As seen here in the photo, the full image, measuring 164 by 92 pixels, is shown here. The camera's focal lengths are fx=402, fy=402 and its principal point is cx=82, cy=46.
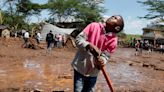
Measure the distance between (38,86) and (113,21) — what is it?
6147mm

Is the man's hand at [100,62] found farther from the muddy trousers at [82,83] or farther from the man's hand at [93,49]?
the muddy trousers at [82,83]

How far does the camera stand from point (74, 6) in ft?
241

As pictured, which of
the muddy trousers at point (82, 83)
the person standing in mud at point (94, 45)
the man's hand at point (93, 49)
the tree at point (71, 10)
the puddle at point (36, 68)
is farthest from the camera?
the tree at point (71, 10)

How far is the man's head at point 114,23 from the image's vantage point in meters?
4.91

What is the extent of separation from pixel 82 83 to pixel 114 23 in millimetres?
889

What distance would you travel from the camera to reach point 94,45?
4930mm

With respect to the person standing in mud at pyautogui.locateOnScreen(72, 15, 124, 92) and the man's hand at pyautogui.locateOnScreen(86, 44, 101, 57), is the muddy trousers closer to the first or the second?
the person standing in mud at pyautogui.locateOnScreen(72, 15, 124, 92)

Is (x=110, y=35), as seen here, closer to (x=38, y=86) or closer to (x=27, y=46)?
(x=38, y=86)

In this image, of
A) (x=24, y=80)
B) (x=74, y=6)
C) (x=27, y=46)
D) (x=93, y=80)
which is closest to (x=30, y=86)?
(x=24, y=80)

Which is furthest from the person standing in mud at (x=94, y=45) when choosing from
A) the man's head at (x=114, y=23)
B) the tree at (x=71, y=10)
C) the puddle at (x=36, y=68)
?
the tree at (x=71, y=10)

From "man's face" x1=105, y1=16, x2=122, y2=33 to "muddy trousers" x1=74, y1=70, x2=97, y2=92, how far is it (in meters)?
0.70

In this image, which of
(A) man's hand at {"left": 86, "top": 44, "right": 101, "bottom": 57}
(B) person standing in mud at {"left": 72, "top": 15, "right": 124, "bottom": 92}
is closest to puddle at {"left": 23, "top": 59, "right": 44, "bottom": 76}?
(B) person standing in mud at {"left": 72, "top": 15, "right": 124, "bottom": 92}

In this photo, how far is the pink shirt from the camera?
4938 millimetres

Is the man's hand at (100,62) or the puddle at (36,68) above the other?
the man's hand at (100,62)
